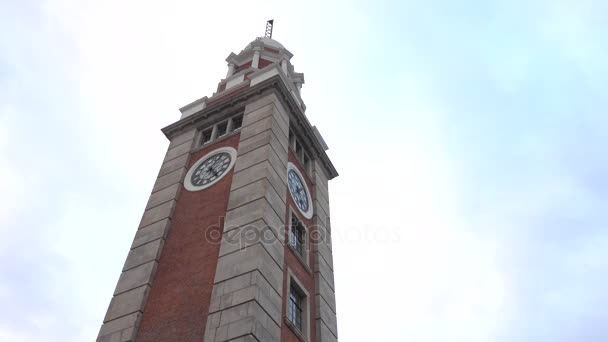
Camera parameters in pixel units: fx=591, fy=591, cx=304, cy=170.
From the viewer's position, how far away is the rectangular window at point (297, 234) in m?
26.3

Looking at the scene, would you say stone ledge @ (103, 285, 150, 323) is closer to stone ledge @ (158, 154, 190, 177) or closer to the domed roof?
stone ledge @ (158, 154, 190, 177)

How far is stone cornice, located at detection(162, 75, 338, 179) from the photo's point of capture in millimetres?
31625

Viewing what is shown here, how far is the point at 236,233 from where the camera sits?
22703 millimetres

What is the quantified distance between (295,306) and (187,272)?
176 inches

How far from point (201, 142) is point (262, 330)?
50.6 feet

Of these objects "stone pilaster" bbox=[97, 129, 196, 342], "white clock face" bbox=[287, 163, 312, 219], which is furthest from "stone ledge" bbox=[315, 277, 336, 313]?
"stone pilaster" bbox=[97, 129, 196, 342]

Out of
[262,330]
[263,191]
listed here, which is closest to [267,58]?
[263,191]

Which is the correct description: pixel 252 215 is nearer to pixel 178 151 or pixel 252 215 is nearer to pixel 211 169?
pixel 211 169

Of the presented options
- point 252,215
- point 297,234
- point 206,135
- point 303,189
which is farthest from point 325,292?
point 206,135

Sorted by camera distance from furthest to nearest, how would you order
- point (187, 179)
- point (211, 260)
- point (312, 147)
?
point (312, 147)
point (187, 179)
point (211, 260)

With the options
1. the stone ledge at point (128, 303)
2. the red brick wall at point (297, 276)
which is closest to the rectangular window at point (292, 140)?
the red brick wall at point (297, 276)

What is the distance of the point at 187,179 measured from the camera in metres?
28.6

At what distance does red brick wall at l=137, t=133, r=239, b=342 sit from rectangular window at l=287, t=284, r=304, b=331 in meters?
3.44

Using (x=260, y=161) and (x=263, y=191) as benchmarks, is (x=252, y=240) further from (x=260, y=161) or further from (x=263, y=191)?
(x=260, y=161)
